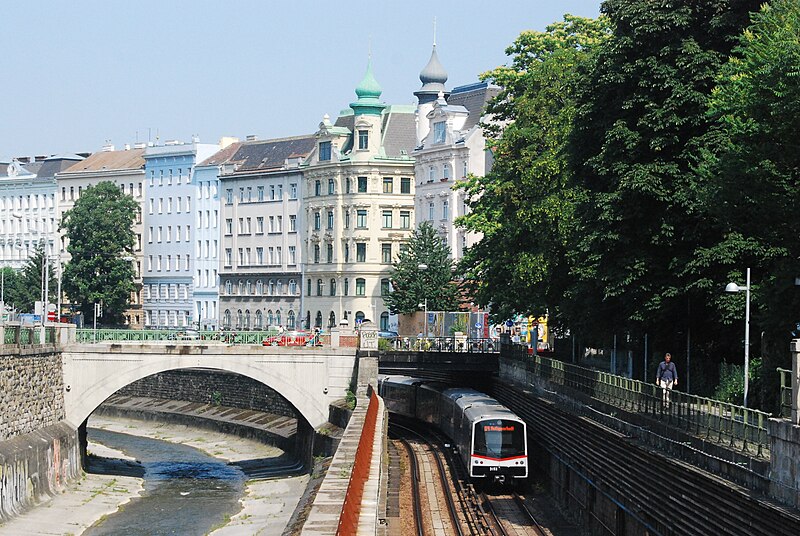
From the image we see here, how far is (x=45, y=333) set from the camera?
243ft

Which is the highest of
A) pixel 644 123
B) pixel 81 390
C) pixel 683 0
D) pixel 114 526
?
pixel 683 0

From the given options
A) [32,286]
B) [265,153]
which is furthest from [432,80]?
[32,286]

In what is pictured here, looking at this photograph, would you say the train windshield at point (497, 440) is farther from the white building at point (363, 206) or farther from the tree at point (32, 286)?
the tree at point (32, 286)

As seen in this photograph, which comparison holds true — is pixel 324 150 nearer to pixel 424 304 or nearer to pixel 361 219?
pixel 361 219

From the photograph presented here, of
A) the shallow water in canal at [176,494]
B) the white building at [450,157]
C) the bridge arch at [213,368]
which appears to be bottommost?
the shallow water in canal at [176,494]

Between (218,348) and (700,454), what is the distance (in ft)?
151

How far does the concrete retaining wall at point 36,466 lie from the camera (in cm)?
6159

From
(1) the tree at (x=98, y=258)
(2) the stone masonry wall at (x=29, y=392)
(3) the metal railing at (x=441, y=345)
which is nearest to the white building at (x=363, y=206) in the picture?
(1) the tree at (x=98, y=258)

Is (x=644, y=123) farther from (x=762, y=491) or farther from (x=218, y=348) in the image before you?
(x=218, y=348)

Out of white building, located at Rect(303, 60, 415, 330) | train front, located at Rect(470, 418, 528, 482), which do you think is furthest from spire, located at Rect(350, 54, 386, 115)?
train front, located at Rect(470, 418, 528, 482)

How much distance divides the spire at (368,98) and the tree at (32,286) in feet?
111

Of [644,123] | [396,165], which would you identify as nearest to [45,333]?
[644,123]

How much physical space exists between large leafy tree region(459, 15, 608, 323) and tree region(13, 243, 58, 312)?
271 feet

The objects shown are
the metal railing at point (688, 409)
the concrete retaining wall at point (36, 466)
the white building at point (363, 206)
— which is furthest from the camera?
the white building at point (363, 206)
